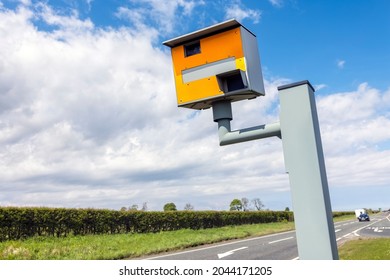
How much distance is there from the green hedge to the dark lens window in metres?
15.3

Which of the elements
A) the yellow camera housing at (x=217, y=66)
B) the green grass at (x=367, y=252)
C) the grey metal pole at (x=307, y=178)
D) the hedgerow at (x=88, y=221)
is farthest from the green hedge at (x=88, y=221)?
the grey metal pole at (x=307, y=178)

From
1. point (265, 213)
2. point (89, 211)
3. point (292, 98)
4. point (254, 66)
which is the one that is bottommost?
point (265, 213)

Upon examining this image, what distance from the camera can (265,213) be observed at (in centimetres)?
4019

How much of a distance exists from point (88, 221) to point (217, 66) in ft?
58.6

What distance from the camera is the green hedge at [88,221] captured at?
15828mm

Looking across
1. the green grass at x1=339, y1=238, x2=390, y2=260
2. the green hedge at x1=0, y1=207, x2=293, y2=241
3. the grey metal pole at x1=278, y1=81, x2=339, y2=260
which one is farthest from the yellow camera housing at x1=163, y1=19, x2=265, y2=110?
the green hedge at x1=0, y1=207, x2=293, y2=241

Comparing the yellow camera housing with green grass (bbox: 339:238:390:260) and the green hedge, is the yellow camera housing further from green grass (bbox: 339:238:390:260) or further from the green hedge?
the green hedge

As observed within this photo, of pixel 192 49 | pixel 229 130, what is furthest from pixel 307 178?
pixel 192 49

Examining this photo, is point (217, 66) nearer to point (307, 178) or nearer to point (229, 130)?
point (229, 130)

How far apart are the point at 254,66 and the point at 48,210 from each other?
16.6m
